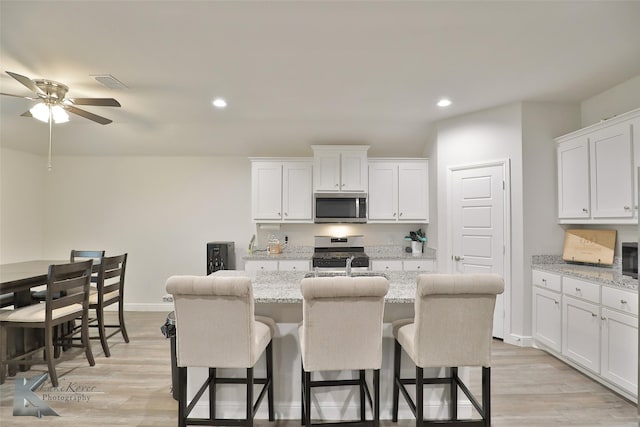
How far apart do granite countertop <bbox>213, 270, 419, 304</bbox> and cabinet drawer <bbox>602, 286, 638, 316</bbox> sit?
4.82ft

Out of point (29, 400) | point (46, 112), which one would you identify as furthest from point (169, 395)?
point (46, 112)

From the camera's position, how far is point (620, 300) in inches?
94.7

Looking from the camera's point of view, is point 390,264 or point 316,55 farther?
point 390,264

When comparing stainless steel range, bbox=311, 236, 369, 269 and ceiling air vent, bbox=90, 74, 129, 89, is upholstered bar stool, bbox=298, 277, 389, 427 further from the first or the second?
stainless steel range, bbox=311, 236, 369, 269

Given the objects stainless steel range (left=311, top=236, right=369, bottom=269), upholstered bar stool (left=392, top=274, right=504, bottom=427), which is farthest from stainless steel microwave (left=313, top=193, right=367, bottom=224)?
upholstered bar stool (left=392, top=274, right=504, bottom=427)

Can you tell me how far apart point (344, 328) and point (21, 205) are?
5639 millimetres

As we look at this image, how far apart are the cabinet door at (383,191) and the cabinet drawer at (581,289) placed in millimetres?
2182

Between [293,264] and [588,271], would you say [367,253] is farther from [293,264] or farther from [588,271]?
[588,271]

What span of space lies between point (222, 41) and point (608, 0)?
2.53m

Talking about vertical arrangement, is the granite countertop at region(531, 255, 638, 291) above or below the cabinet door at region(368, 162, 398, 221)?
below

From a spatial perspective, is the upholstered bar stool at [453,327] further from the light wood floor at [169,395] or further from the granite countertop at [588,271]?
the granite countertop at [588,271]

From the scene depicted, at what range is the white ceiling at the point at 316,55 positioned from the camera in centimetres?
205

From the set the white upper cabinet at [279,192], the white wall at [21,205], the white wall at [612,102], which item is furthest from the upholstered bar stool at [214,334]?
the white wall at [21,205]

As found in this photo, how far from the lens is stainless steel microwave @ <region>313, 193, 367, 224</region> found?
15.1 feet
